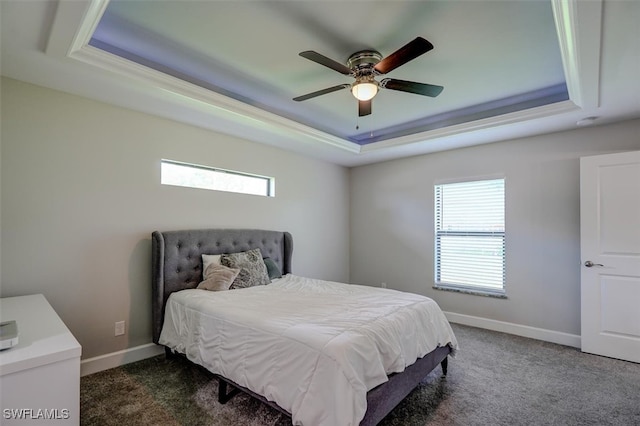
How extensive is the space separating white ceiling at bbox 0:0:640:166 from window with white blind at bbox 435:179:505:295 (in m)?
0.89

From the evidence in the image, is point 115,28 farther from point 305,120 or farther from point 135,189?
point 305,120

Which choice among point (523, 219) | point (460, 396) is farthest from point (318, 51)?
point (523, 219)

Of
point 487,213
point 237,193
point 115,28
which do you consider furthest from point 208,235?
point 487,213

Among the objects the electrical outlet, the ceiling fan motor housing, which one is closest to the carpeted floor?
the electrical outlet

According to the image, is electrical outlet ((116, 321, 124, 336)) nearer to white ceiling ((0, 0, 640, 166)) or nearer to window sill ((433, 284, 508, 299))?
white ceiling ((0, 0, 640, 166))

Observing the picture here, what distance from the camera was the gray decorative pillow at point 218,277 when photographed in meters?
2.95

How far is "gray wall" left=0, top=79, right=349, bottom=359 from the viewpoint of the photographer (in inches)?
93.7

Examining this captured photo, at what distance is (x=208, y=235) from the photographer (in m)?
3.33

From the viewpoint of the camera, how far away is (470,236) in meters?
4.19

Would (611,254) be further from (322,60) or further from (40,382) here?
(40,382)

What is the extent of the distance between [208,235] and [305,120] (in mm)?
1871

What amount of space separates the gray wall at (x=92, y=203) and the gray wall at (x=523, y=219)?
2.63 metres

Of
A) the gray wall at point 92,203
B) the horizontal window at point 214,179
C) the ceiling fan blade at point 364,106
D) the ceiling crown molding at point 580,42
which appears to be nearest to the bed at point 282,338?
the gray wall at point 92,203

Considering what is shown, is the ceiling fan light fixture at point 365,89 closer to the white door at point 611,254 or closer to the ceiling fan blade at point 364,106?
the ceiling fan blade at point 364,106
